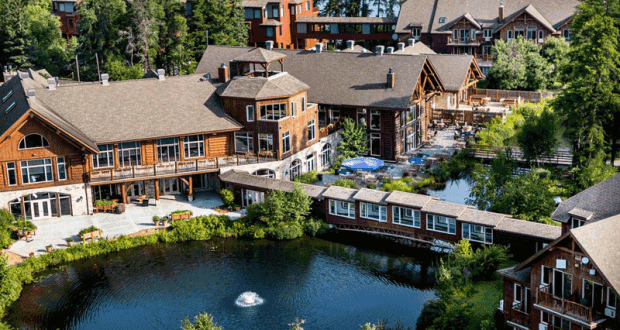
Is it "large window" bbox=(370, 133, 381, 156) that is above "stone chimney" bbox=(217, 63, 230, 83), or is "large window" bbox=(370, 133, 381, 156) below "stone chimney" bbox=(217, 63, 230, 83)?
below

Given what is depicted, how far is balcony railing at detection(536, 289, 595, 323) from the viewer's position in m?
31.4

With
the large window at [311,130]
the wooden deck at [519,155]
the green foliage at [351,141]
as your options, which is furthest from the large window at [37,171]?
the wooden deck at [519,155]

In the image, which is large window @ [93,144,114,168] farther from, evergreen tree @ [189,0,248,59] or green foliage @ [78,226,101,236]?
evergreen tree @ [189,0,248,59]

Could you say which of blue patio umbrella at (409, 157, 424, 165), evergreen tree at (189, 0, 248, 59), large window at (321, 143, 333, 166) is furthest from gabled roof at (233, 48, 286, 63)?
evergreen tree at (189, 0, 248, 59)

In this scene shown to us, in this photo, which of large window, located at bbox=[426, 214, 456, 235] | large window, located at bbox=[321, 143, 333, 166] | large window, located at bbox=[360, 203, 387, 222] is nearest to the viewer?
large window, located at bbox=[426, 214, 456, 235]

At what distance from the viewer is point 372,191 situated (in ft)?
167

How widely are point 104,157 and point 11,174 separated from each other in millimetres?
6043

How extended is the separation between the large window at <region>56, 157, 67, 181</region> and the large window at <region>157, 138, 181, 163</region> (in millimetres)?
6376

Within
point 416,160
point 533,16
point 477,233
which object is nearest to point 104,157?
point 416,160

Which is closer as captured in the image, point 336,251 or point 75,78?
point 336,251

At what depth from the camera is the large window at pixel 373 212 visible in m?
49.7

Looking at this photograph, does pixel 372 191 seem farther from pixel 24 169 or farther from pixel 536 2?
pixel 536 2

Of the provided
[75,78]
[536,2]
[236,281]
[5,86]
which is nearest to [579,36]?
[236,281]

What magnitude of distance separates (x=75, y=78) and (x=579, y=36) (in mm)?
54354
